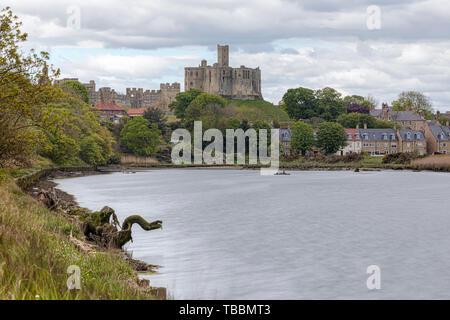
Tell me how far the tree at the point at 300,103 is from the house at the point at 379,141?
101ft

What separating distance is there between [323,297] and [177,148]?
99.4 m

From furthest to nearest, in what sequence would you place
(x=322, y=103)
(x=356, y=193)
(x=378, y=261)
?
(x=322, y=103), (x=356, y=193), (x=378, y=261)

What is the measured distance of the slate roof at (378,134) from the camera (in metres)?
128

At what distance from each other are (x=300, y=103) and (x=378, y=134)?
3751 cm

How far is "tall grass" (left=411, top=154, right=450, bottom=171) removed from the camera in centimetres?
8619

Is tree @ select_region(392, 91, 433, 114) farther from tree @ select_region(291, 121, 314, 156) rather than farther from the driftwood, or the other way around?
the driftwood

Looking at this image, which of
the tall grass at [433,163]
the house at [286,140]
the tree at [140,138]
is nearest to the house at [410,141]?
the house at [286,140]

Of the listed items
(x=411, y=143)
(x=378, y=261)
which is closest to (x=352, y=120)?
(x=411, y=143)

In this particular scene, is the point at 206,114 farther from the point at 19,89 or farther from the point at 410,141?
the point at 19,89

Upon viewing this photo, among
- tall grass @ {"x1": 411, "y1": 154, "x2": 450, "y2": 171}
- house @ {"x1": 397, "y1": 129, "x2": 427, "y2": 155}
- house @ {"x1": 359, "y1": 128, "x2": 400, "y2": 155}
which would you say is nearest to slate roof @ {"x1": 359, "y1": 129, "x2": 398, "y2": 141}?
house @ {"x1": 359, "y1": 128, "x2": 400, "y2": 155}

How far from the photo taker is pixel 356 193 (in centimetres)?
5344

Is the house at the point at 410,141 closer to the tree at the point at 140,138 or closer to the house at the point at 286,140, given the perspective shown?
the house at the point at 286,140
